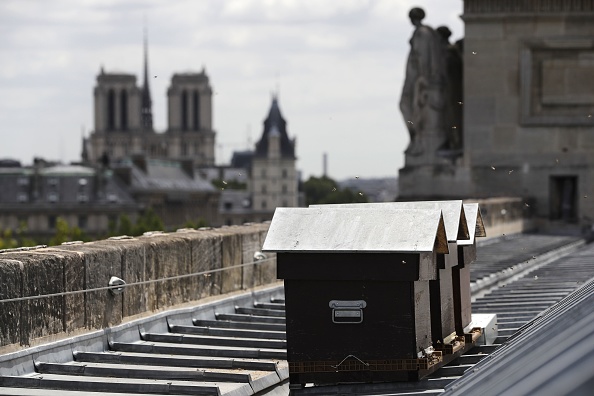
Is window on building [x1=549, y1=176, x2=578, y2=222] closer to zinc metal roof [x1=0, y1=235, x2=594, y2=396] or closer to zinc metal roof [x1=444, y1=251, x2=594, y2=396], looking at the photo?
zinc metal roof [x1=0, y1=235, x2=594, y2=396]

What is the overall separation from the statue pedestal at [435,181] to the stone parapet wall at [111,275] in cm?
2090

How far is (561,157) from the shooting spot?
35.2 metres

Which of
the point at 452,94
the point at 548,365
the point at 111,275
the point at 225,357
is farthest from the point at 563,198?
the point at 548,365

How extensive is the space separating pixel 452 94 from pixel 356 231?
28.3m

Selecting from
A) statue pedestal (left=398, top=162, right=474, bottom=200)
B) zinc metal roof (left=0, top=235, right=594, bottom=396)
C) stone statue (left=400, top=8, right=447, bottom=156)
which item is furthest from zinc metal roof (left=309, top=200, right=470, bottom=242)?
stone statue (left=400, top=8, right=447, bottom=156)

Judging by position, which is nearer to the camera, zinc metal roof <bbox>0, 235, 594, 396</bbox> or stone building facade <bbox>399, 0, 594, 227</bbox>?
zinc metal roof <bbox>0, 235, 594, 396</bbox>

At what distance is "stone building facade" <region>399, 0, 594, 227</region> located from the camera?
114 ft

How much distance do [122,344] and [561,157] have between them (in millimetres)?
24812

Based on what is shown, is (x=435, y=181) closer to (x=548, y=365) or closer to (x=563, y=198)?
(x=563, y=198)

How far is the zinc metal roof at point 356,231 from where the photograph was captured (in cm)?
914

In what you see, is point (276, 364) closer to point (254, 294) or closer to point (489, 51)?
point (254, 294)

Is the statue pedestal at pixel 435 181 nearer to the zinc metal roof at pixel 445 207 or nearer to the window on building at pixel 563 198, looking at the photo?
the window on building at pixel 563 198

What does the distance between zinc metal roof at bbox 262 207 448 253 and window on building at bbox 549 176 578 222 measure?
1034 inches

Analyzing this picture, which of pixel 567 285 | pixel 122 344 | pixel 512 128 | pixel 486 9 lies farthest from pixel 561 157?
pixel 122 344
